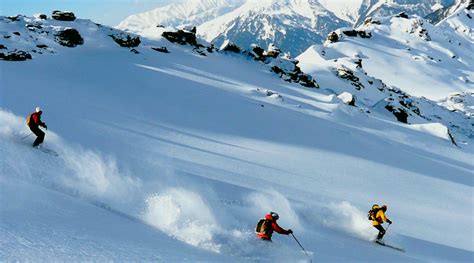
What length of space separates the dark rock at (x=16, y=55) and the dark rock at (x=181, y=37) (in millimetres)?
21474

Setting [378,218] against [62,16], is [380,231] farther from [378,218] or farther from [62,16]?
[62,16]

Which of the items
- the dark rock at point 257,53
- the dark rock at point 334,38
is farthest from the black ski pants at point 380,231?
the dark rock at point 334,38

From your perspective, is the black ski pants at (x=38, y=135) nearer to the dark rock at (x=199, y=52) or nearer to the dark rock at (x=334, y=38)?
the dark rock at (x=199, y=52)

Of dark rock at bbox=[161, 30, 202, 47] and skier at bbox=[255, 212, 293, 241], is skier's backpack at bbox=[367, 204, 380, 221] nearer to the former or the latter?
skier at bbox=[255, 212, 293, 241]

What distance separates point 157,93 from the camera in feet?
125

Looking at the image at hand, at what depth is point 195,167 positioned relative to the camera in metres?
21.4

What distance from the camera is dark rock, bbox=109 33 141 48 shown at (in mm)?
51594

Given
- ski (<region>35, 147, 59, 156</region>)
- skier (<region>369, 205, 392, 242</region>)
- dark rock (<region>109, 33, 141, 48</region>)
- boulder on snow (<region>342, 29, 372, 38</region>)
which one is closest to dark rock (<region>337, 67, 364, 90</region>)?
dark rock (<region>109, 33, 141, 48</region>)

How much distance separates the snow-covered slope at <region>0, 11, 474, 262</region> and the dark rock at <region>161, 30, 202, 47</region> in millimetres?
5888

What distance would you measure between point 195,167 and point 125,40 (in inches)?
1359

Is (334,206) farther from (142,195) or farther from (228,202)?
(142,195)

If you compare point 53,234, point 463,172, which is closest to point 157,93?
point 463,172

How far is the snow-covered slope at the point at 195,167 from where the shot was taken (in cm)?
1131

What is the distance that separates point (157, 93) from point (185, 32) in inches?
890
